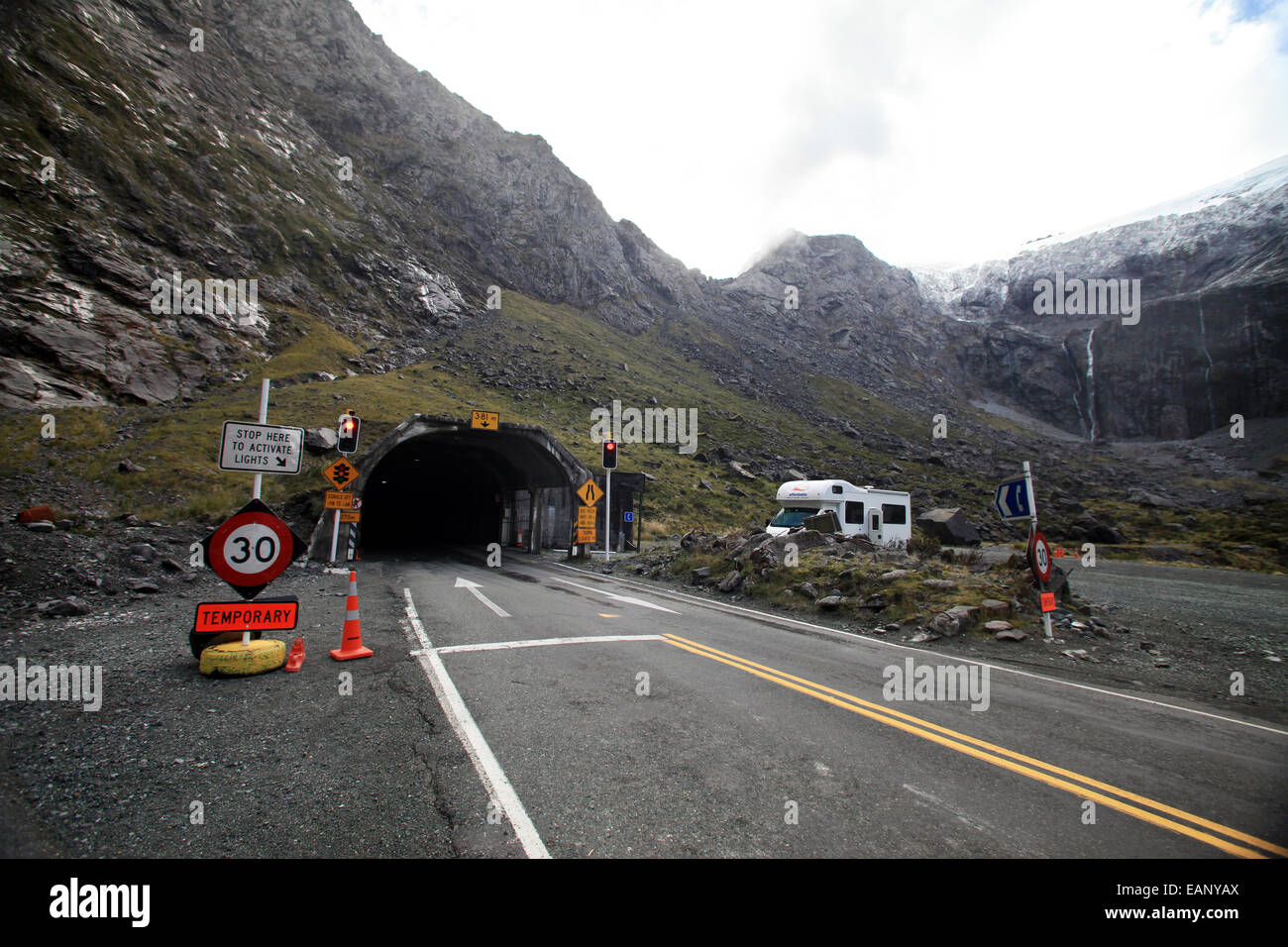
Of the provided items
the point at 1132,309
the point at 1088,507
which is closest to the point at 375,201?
the point at 1088,507

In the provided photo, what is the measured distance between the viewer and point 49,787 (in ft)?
10.4

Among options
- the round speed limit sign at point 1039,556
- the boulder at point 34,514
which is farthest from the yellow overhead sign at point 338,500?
the round speed limit sign at point 1039,556

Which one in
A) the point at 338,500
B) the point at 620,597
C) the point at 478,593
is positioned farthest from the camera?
the point at 338,500

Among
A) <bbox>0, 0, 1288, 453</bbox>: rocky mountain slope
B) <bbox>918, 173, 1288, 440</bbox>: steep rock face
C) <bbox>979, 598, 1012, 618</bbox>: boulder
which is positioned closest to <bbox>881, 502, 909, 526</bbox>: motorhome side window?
<bbox>979, 598, 1012, 618</bbox>: boulder

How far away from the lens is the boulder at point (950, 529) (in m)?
26.3

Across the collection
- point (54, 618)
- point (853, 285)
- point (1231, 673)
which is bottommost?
point (1231, 673)

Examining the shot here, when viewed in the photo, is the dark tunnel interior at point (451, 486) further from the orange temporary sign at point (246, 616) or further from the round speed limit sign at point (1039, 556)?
the round speed limit sign at point (1039, 556)

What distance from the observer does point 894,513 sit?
71.1 ft

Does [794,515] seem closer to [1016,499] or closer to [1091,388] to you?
[1016,499]

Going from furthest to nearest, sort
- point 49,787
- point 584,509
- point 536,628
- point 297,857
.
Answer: point 584,509 < point 536,628 < point 49,787 < point 297,857

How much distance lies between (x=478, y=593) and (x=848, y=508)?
14330mm

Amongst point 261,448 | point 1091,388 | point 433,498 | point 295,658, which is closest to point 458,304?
point 433,498
